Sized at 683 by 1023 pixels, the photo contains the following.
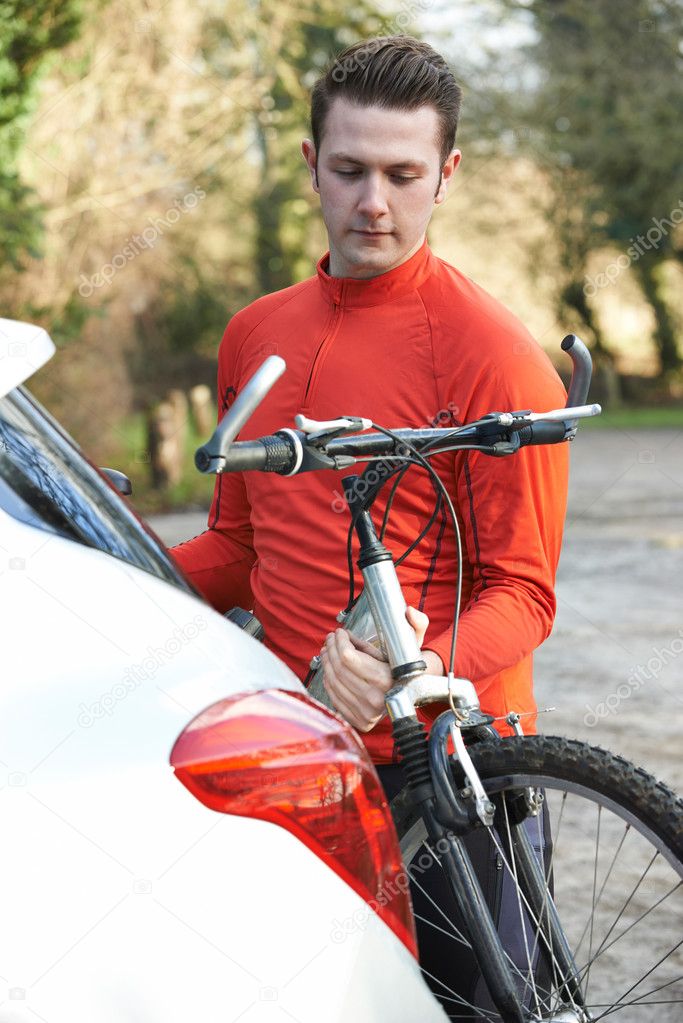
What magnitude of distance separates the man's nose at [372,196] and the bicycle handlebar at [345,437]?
0.47 metres

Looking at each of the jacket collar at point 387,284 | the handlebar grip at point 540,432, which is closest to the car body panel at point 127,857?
the handlebar grip at point 540,432

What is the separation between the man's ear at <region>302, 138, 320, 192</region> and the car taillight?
3.95ft

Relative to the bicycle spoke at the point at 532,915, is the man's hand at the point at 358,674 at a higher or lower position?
higher

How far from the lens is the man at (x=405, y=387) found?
2309 millimetres

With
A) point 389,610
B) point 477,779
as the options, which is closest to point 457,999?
point 477,779

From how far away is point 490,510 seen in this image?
231 centimetres

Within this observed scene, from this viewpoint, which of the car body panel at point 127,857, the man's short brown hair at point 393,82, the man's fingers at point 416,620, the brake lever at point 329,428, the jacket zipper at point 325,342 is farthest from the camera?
the jacket zipper at point 325,342

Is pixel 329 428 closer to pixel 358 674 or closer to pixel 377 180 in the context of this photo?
pixel 358 674

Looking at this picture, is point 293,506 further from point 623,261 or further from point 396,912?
point 623,261

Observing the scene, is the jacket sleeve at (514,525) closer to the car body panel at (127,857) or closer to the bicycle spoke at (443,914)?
the bicycle spoke at (443,914)

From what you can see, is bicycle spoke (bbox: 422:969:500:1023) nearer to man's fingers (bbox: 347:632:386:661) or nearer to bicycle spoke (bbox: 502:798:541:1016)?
bicycle spoke (bbox: 502:798:541:1016)

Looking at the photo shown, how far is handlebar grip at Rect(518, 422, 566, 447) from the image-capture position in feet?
6.71

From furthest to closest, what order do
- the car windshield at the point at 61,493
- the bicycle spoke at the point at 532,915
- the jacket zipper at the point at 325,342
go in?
1. the jacket zipper at the point at 325,342
2. the bicycle spoke at the point at 532,915
3. the car windshield at the point at 61,493

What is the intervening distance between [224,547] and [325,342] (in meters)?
0.51
